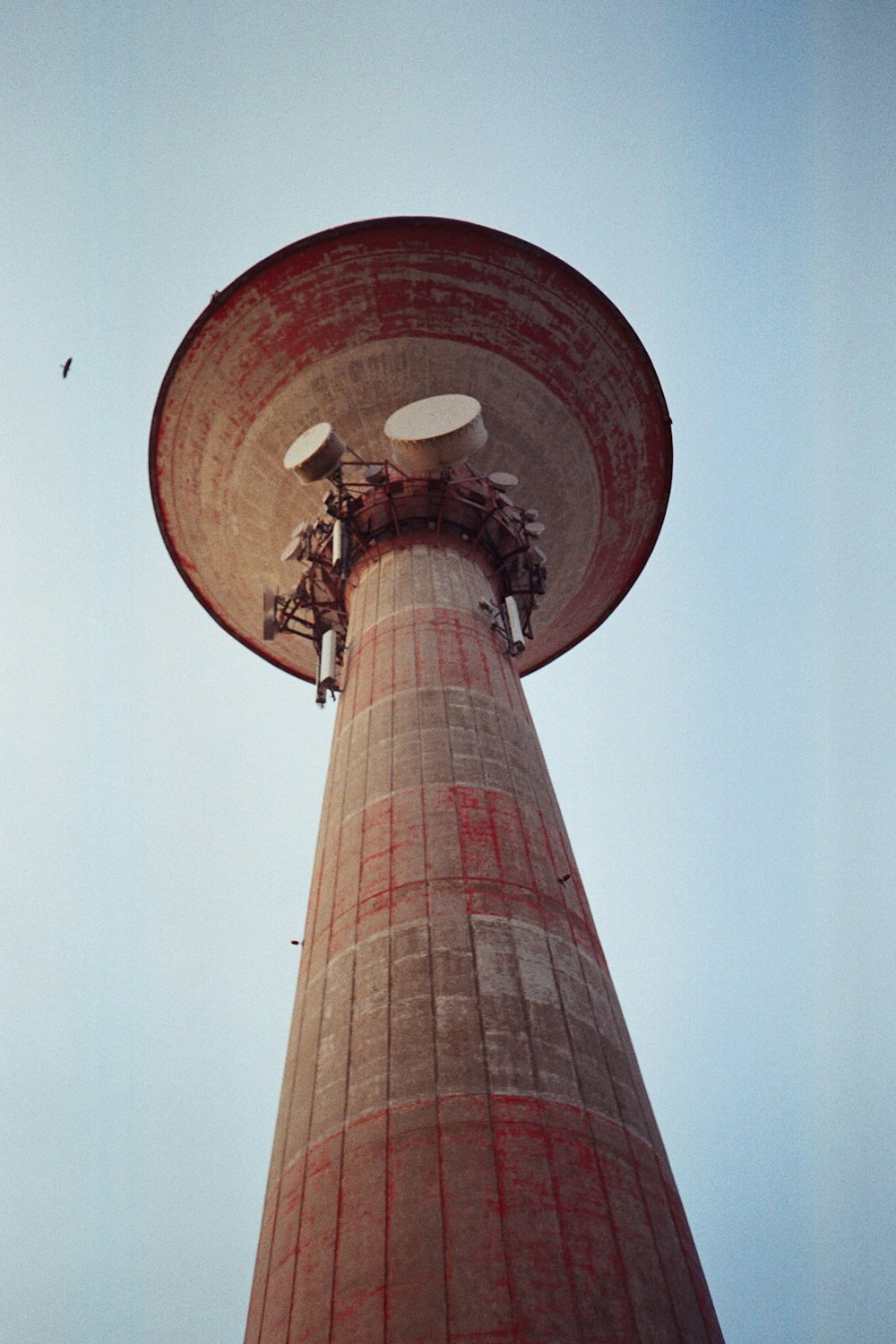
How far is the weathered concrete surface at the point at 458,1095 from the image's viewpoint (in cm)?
725

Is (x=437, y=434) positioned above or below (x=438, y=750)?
above

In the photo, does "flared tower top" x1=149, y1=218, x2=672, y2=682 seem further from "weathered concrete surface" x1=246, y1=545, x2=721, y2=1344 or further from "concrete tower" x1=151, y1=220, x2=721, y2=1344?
"weathered concrete surface" x1=246, y1=545, x2=721, y2=1344

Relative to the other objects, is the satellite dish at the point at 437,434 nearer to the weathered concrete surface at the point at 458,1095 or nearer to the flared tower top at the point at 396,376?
the flared tower top at the point at 396,376

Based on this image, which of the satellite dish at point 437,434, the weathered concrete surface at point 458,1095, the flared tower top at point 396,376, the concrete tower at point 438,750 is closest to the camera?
the weathered concrete surface at point 458,1095

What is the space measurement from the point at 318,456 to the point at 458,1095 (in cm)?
1199

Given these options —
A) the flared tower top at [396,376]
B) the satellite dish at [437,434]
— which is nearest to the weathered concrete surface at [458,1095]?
the satellite dish at [437,434]

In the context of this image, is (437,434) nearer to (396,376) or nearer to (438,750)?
(396,376)

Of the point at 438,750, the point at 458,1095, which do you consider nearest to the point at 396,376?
the point at 438,750

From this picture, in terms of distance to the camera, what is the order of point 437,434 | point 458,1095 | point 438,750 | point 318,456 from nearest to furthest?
point 458,1095 < point 438,750 < point 437,434 < point 318,456

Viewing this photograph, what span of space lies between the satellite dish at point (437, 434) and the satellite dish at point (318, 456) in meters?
0.99

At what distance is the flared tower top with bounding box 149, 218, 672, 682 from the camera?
19656 mm

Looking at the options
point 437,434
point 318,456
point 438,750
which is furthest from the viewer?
point 318,456

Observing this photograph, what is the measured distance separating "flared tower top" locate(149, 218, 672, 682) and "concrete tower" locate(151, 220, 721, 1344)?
0.05m

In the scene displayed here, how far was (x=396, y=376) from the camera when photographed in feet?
65.9
